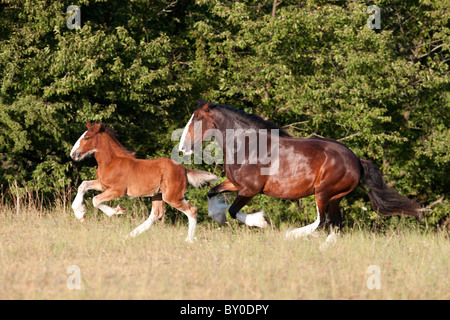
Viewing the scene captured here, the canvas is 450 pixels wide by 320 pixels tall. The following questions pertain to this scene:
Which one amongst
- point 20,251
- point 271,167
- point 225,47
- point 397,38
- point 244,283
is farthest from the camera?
point 397,38

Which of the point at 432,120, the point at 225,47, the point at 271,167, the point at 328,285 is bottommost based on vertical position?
the point at 328,285

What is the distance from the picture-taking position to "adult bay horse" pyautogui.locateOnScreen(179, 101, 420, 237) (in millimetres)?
7762

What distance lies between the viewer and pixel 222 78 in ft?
49.1

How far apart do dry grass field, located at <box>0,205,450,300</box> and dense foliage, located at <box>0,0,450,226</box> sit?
591 cm

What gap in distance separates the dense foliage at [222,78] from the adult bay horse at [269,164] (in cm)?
580

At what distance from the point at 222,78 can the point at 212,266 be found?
380 inches

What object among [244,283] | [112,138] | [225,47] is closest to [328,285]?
[244,283]

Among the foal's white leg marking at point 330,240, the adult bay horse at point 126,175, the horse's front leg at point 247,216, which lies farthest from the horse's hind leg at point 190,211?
the foal's white leg marking at point 330,240

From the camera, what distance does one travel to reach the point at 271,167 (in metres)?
7.81

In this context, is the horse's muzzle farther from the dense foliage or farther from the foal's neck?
the dense foliage

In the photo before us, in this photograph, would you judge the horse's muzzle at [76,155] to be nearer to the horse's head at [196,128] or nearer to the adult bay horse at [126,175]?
the adult bay horse at [126,175]

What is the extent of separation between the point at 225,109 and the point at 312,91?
6.23m

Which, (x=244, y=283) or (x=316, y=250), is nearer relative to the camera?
(x=244, y=283)

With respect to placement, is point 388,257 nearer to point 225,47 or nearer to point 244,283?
point 244,283
